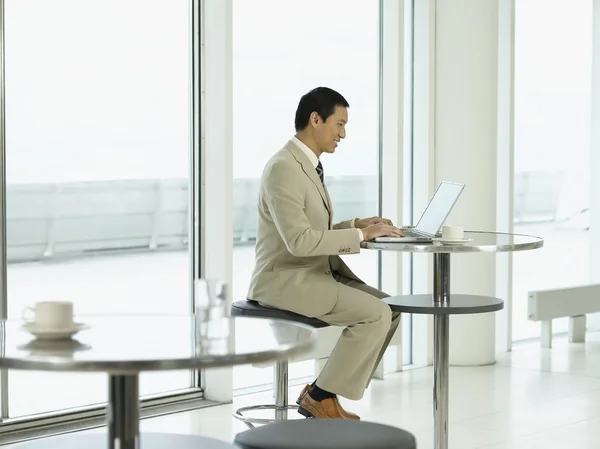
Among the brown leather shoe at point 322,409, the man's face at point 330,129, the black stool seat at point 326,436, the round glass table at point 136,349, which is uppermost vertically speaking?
the man's face at point 330,129

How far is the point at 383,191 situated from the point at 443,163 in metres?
0.38

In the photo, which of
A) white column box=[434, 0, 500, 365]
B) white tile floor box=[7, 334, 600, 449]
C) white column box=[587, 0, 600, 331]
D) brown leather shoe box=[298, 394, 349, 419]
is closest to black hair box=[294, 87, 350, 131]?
brown leather shoe box=[298, 394, 349, 419]

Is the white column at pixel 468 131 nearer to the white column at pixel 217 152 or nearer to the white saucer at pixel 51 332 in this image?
the white column at pixel 217 152

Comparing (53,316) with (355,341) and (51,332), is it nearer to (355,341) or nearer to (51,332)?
(51,332)

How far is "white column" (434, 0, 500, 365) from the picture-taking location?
19.6ft

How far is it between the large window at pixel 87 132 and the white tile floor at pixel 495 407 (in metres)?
0.73

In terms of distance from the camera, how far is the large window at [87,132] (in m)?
4.60

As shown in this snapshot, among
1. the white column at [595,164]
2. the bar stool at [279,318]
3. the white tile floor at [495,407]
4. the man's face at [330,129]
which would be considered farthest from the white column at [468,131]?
the bar stool at [279,318]

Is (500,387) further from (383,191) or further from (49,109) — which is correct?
(49,109)

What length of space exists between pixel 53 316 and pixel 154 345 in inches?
9.5

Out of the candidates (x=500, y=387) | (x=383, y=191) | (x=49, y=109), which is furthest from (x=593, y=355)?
(x=49, y=109)

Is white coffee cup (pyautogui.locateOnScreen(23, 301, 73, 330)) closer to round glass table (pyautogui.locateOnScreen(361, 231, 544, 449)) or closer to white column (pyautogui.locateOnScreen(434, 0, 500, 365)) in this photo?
round glass table (pyautogui.locateOnScreen(361, 231, 544, 449))

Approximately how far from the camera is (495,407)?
16.4 feet

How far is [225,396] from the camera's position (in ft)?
16.5
